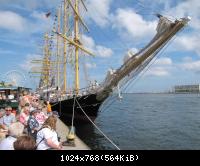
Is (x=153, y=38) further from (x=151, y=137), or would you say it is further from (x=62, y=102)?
(x=62, y=102)

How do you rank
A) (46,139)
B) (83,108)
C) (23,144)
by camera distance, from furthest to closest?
(83,108)
(46,139)
(23,144)

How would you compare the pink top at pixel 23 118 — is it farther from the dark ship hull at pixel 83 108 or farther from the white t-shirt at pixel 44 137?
the dark ship hull at pixel 83 108

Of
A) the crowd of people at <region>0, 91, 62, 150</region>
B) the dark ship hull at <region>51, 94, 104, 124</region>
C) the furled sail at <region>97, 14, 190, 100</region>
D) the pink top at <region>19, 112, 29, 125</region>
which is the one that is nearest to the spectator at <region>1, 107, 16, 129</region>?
the crowd of people at <region>0, 91, 62, 150</region>

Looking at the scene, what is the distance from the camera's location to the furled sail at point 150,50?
18.2m

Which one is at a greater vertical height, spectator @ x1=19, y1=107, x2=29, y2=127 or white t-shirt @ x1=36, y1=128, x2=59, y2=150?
spectator @ x1=19, y1=107, x2=29, y2=127

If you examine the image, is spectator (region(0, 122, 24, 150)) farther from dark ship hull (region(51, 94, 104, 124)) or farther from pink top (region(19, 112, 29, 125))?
dark ship hull (region(51, 94, 104, 124))

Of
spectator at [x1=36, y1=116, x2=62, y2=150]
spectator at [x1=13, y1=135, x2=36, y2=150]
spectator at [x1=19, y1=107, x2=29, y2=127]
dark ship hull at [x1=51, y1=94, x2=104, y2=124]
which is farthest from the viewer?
dark ship hull at [x1=51, y1=94, x2=104, y2=124]

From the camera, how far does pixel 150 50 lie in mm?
19719

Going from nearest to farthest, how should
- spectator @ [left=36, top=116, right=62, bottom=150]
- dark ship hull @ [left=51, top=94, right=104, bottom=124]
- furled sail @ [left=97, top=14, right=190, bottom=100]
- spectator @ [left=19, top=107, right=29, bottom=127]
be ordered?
1. spectator @ [left=36, top=116, right=62, bottom=150]
2. spectator @ [left=19, top=107, right=29, bottom=127]
3. furled sail @ [left=97, top=14, right=190, bottom=100]
4. dark ship hull @ [left=51, top=94, right=104, bottom=124]

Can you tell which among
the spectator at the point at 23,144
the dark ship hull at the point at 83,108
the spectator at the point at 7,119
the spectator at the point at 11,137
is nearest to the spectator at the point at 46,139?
the spectator at the point at 11,137

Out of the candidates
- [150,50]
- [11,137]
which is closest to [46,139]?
[11,137]

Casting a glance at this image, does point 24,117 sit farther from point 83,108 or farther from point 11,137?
point 83,108

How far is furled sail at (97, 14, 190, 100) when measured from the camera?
1816 centimetres
